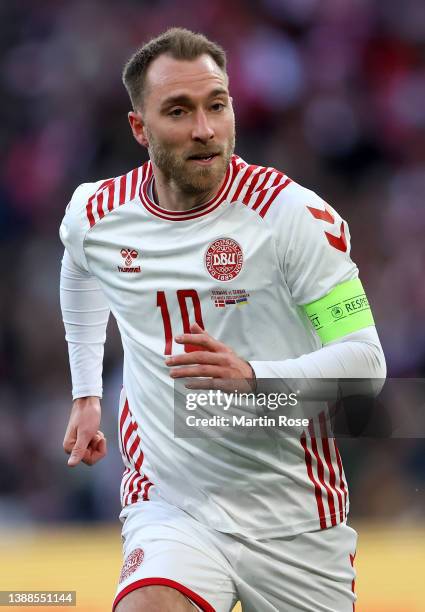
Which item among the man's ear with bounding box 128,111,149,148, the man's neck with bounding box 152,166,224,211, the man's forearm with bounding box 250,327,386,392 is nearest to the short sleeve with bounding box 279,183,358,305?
the man's forearm with bounding box 250,327,386,392

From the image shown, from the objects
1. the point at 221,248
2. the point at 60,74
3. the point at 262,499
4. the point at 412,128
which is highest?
the point at 60,74

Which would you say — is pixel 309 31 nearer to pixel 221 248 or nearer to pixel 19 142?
pixel 19 142

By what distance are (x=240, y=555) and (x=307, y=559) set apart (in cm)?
24

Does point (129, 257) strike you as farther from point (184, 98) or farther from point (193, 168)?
point (184, 98)

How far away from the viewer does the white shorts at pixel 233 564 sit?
3.04m

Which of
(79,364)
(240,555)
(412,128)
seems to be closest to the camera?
(240,555)

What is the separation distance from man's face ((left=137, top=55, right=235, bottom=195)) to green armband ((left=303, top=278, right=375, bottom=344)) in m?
0.55

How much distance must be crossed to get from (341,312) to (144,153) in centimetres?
568

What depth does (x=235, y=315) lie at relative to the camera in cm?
326

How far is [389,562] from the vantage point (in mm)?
5820

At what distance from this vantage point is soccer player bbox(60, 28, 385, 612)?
3.12 meters

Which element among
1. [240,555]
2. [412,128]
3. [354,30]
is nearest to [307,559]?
[240,555]

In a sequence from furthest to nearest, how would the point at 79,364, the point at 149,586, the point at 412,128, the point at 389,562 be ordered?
the point at 412,128, the point at 389,562, the point at 79,364, the point at 149,586

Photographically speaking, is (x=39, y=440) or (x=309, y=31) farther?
(x=309, y=31)
